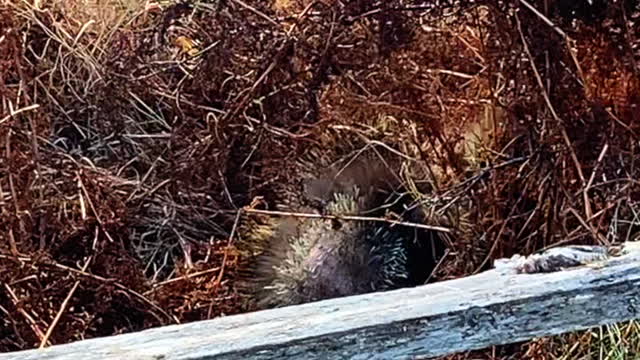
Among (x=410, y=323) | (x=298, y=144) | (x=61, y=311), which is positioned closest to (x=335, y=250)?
(x=298, y=144)

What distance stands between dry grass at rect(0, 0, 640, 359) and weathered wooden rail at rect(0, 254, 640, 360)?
63cm

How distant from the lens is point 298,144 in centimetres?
235

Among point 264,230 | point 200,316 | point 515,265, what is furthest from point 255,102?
point 515,265

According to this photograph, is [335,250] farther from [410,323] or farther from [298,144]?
[410,323]

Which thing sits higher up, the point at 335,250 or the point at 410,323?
the point at 410,323

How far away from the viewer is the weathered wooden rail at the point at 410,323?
1.21 m

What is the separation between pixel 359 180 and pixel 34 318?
0.78 m

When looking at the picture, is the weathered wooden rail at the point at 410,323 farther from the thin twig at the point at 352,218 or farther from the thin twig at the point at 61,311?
the thin twig at the point at 352,218

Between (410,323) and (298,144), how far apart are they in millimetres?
1139

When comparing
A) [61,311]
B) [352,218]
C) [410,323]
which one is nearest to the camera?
[410,323]

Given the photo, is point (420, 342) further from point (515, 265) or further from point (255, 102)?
point (255, 102)

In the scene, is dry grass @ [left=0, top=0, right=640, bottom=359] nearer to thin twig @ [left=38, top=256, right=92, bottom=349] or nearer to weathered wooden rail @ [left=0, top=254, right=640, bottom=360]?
thin twig @ [left=38, top=256, right=92, bottom=349]

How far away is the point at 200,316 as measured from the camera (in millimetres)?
2223

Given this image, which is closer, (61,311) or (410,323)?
(410,323)
